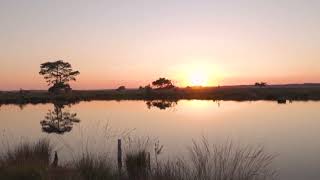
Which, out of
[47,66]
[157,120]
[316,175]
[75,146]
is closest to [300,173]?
[316,175]

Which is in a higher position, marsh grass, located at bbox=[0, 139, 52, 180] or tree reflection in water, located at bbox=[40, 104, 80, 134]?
marsh grass, located at bbox=[0, 139, 52, 180]

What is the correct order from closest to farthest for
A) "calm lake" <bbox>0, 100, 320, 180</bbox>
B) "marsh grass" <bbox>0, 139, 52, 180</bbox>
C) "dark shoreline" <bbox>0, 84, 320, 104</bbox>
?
"marsh grass" <bbox>0, 139, 52, 180</bbox>
"calm lake" <bbox>0, 100, 320, 180</bbox>
"dark shoreline" <bbox>0, 84, 320, 104</bbox>

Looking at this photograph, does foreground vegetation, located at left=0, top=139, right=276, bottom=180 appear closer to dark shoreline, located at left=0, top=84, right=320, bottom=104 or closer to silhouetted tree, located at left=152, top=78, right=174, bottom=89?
dark shoreline, located at left=0, top=84, right=320, bottom=104

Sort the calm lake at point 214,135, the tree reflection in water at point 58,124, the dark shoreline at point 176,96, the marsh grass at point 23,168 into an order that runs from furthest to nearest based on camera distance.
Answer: the dark shoreline at point 176,96, the tree reflection in water at point 58,124, the calm lake at point 214,135, the marsh grass at point 23,168

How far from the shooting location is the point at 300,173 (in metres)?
12.6

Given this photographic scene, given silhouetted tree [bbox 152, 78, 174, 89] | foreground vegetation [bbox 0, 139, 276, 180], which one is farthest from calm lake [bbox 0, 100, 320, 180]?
silhouetted tree [bbox 152, 78, 174, 89]

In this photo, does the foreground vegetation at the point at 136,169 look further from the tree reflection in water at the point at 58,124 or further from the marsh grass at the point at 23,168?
the tree reflection in water at the point at 58,124

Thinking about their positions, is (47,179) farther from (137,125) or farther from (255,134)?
(137,125)

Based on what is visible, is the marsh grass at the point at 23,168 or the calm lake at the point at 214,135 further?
the calm lake at the point at 214,135

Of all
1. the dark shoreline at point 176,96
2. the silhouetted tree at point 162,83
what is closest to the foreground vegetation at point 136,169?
the dark shoreline at point 176,96

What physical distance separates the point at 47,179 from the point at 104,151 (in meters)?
6.62

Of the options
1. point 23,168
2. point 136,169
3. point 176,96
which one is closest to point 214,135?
point 136,169

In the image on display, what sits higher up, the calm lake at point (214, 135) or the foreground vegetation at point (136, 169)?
the foreground vegetation at point (136, 169)

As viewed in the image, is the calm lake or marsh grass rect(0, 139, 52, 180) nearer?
marsh grass rect(0, 139, 52, 180)
